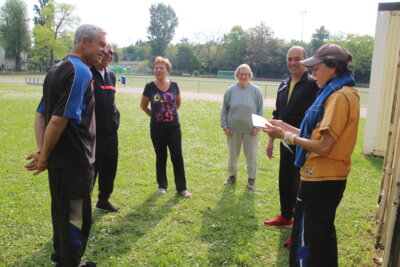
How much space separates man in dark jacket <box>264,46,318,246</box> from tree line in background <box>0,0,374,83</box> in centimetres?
6003

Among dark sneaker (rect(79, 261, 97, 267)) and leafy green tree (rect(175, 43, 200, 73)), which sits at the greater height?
leafy green tree (rect(175, 43, 200, 73))

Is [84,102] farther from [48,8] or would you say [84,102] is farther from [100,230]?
[48,8]

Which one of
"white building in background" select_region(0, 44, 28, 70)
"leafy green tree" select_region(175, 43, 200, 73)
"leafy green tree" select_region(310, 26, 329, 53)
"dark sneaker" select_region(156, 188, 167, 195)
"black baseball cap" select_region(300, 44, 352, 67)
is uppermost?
"leafy green tree" select_region(310, 26, 329, 53)

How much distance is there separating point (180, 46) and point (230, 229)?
279 feet

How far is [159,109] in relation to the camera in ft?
17.1

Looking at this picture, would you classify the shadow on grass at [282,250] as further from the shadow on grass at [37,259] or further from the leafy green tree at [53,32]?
the leafy green tree at [53,32]

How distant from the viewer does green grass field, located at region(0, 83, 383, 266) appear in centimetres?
365

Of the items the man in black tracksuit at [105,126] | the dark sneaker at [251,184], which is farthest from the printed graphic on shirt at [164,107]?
the dark sneaker at [251,184]

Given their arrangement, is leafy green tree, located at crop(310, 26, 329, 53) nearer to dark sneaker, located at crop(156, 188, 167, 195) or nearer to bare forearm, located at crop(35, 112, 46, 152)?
dark sneaker, located at crop(156, 188, 167, 195)

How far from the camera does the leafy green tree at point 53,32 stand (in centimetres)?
6050

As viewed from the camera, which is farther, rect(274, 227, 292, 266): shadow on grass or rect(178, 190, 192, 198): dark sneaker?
rect(178, 190, 192, 198): dark sneaker

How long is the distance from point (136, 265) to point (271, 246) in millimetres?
1586

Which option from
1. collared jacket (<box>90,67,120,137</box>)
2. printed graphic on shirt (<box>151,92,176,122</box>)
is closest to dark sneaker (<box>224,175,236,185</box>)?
printed graphic on shirt (<box>151,92,176,122</box>)

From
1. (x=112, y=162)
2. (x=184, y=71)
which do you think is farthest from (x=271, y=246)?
(x=184, y=71)
